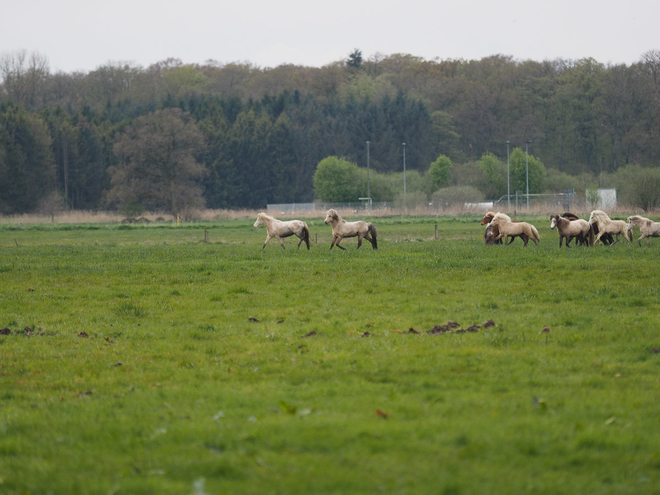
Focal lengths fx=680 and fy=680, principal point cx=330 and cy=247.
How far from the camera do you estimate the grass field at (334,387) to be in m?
5.34

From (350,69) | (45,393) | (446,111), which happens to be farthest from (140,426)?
(350,69)

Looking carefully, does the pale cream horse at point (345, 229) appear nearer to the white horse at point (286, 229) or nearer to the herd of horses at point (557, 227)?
the herd of horses at point (557, 227)

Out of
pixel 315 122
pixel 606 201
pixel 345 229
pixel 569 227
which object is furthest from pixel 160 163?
pixel 569 227

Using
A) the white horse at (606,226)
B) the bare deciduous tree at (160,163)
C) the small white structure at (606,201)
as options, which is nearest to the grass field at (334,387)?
the white horse at (606,226)

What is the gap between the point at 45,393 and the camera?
813 centimetres

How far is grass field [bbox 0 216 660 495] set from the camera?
17.5 ft

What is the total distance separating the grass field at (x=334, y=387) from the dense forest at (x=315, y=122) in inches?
2918

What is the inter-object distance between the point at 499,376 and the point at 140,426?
4245 mm

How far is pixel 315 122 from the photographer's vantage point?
116 metres

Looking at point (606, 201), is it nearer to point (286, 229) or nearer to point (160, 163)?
point (160, 163)

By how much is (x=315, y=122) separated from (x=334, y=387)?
111080 millimetres

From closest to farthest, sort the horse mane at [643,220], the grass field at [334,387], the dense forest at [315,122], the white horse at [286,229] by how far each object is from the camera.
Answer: the grass field at [334,387]
the horse mane at [643,220]
the white horse at [286,229]
the dense forest at [315,122]

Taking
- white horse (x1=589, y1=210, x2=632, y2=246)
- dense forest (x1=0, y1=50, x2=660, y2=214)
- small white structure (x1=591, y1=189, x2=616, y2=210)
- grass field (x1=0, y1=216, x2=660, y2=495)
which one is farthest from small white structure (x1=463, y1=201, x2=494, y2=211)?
grass field (x1=0, y1=216, x2=660, y2=495)

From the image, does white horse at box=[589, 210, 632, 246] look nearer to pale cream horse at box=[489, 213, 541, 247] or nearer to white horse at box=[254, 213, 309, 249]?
pale cream horse at box=[489, 213, 541, 247]
